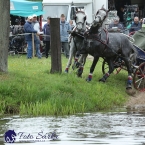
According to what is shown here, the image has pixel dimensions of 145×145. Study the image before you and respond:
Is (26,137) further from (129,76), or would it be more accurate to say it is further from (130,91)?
(129,76)

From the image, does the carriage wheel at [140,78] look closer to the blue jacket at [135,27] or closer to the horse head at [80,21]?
the horse head at [80,21]

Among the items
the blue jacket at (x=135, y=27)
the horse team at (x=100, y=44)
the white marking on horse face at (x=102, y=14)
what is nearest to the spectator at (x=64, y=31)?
the blue jacket at (x=135, y=27)

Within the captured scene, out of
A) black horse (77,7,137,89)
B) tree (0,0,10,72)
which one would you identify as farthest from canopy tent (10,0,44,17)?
tree (0,0,10,72)

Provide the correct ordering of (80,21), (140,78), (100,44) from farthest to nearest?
(140,78), (80,21), (100,44)

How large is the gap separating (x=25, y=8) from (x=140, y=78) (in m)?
15.0

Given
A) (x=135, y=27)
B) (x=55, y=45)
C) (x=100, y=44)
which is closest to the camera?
(x=100, y=44)

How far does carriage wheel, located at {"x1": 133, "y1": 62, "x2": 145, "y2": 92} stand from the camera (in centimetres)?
2012

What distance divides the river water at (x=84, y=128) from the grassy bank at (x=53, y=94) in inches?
26.0

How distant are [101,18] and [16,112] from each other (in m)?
4.46

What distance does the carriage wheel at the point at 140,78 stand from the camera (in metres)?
20.1

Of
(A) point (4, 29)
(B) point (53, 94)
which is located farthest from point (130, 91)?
(A) point (4, 29)

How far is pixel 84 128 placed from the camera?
13.9 metres

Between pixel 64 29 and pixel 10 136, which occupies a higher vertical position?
pixel 64 29

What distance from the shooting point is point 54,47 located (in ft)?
66.1
